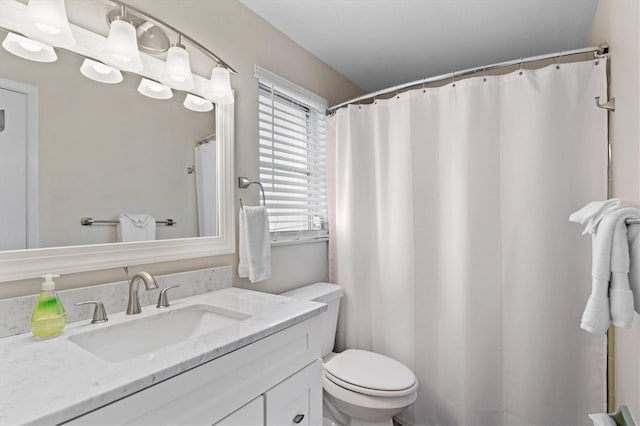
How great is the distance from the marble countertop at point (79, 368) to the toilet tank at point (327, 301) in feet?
2.53

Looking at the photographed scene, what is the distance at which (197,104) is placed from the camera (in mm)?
1478

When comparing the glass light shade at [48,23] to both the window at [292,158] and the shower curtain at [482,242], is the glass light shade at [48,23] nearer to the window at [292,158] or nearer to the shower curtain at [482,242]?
the window at [292,158]

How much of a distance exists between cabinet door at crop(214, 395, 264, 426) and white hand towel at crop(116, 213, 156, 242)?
0.74m

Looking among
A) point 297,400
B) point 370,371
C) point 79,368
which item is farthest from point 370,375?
point 79,368

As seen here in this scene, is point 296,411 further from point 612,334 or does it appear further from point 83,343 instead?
point 612,334

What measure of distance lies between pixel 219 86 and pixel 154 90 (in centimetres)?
28

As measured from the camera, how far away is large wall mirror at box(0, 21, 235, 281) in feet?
3.22

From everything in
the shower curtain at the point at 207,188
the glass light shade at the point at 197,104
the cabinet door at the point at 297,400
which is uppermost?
the glass light shade at the point at 197,104

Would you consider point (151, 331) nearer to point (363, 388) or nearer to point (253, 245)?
point (253, 245)

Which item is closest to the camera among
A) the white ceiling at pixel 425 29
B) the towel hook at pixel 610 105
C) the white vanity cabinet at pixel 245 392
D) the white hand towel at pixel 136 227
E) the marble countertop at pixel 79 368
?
the marble countertop at pixel 79 368

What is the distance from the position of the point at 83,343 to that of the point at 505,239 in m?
1.80

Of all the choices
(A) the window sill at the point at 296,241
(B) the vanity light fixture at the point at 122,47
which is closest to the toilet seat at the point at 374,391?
(A) the window sill at the point at 296,241

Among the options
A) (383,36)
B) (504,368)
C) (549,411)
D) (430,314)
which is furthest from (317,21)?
(549,411)

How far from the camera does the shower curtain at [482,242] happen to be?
59.6 inches
